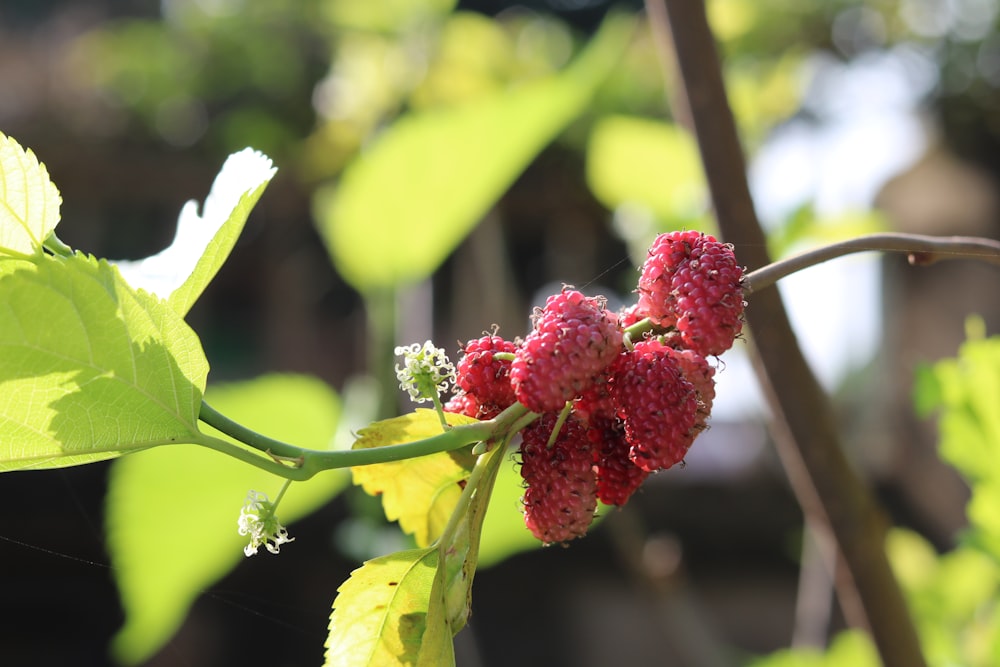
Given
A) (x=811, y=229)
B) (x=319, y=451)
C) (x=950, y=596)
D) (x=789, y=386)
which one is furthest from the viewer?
(x=950, y=596)

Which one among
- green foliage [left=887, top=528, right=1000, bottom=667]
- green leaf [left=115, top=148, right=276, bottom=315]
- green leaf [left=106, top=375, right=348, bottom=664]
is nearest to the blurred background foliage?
green foliage [left=887, top=528, right=1000, bottom=667]

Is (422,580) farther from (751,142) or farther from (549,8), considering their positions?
(549,8)

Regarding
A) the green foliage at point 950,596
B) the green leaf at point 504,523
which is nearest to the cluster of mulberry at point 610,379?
the green leaf at point 504,523

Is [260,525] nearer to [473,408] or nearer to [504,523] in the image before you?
[473,408]

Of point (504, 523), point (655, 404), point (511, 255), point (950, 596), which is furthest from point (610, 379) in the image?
point (511, 255)

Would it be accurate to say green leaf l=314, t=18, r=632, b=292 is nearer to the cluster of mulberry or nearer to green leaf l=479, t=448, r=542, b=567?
green leaf l=479, t=448, r=542, b=567

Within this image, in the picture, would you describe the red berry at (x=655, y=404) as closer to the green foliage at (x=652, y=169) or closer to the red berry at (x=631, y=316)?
the red berry at (x=631, y=316)
